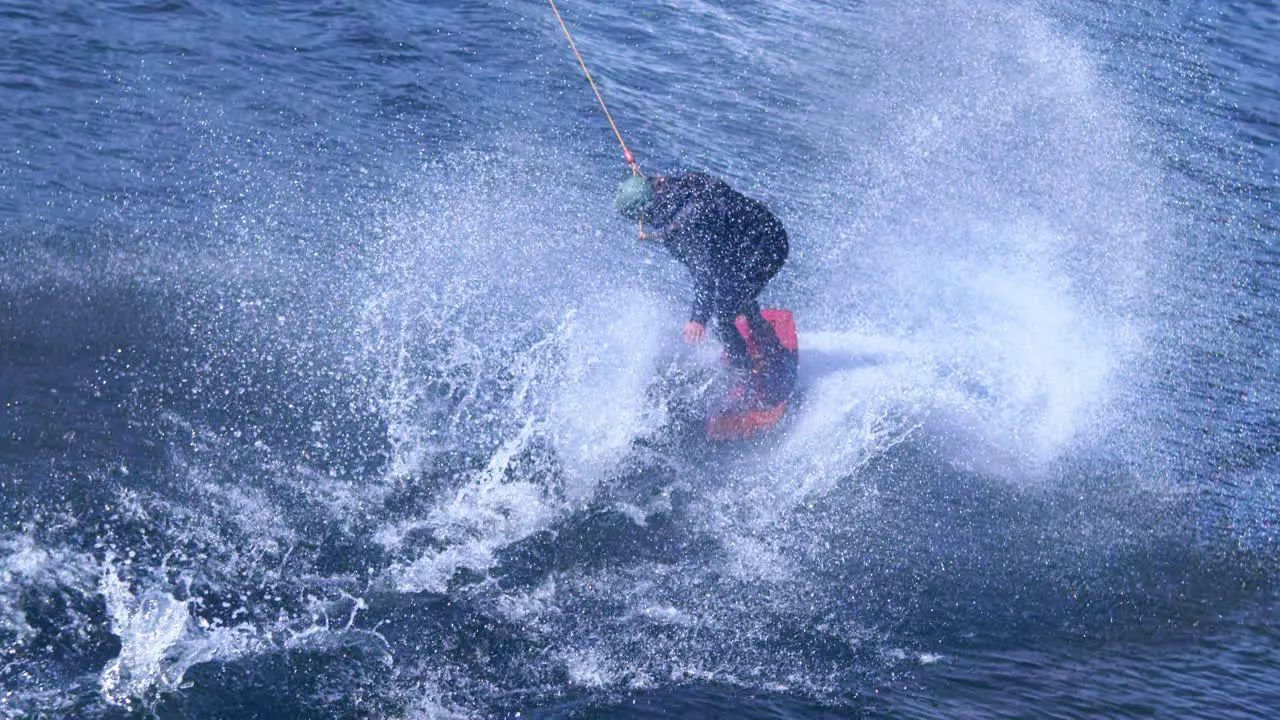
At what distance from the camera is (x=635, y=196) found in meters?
7.82

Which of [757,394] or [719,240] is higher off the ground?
[719,240]

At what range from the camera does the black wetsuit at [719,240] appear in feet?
25.8

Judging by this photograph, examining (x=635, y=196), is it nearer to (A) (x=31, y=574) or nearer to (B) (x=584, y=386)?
(B) (x=584, y=386)

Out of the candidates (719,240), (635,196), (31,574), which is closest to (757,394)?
(719,240)

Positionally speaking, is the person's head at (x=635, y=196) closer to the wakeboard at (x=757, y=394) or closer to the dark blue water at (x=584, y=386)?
the wakeboard at (x=757, y=394)

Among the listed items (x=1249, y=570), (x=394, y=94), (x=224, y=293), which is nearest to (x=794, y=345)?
(x=1249, y=570)

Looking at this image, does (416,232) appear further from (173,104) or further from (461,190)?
(173,104)

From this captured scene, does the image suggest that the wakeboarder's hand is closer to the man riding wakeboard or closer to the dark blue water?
the man riding wakeboard

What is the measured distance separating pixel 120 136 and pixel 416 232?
2778 mm

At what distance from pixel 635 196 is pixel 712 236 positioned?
569 millimetres

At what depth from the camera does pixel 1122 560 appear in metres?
7.30


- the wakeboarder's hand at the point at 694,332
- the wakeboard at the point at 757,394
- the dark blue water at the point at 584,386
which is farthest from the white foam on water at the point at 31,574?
the wakeboard at the point at 757,394

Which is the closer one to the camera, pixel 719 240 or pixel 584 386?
pixel 719 240

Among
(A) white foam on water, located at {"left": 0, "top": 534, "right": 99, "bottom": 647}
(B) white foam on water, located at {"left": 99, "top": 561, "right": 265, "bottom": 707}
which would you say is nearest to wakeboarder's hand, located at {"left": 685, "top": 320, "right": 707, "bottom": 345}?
(B) white foam on water, located at {"left": 99, "top": 561, "right": 265, "bottom": 707}
